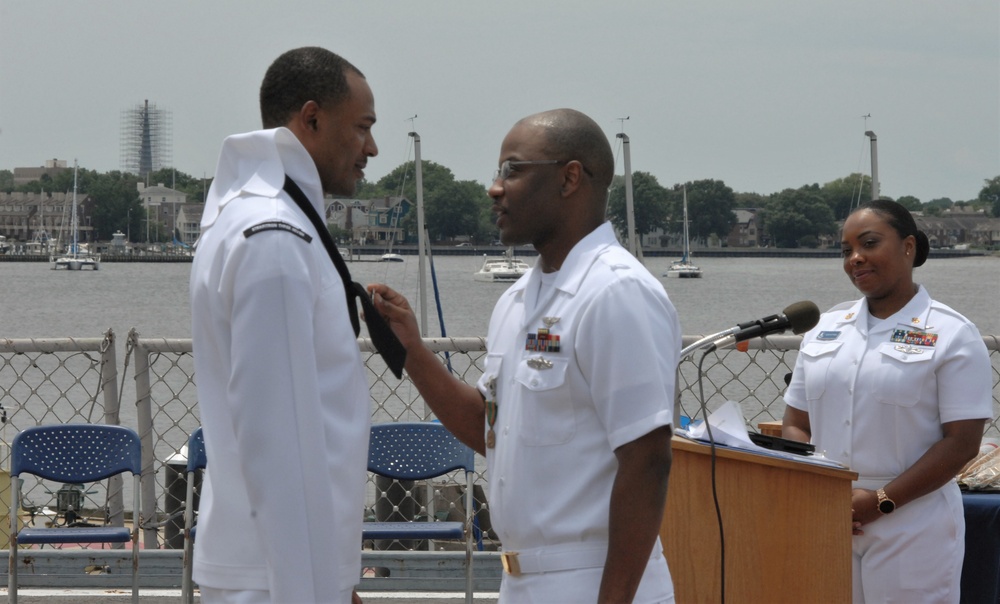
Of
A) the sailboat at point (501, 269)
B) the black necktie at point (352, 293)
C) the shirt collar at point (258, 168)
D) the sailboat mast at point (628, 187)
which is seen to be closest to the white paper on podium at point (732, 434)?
the black necktie at point (352, 293)

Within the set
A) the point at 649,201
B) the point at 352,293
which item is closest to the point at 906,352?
the point at 352,293

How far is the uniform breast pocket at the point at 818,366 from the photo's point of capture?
3.72 meters

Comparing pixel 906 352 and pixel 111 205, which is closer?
pixel 906 352

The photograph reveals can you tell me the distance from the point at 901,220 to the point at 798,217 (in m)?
108

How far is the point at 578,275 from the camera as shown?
252 centimetres

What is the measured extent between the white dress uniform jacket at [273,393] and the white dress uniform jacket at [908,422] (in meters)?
1.84

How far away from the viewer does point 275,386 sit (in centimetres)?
212

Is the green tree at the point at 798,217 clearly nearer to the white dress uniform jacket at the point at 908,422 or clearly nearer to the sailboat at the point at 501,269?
the sailboat at the point at 501,269

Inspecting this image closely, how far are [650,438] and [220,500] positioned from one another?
837 mm

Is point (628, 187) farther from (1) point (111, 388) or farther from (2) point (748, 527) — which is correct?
(2) point (748, 527)

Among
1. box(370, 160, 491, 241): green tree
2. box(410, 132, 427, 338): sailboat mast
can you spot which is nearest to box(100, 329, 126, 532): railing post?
box(410, 132, 427, 338): sailboat mast

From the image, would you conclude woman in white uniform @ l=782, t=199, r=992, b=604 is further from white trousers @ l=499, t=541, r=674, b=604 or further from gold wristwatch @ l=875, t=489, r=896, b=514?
white trousers @ l=499, t=541, r=674, b=604

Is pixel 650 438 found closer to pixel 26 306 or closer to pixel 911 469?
pixel 911 469

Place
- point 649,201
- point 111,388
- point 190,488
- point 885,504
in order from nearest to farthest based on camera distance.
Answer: point 885,504 → point 190,488 → point 111,388 → point 649,201
